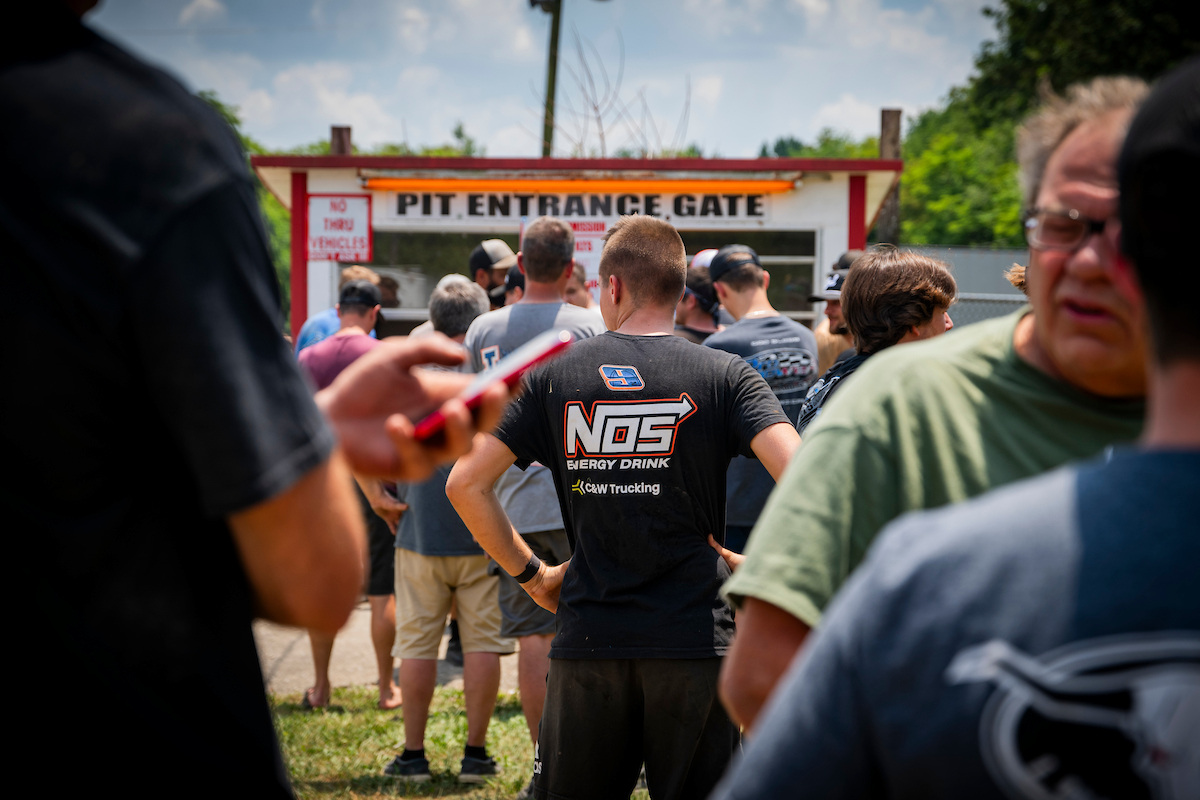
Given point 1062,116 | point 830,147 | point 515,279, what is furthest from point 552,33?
point 830,147

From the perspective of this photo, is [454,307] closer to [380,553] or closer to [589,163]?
[380,553]

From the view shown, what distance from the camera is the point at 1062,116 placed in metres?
1.46

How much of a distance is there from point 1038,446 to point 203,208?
45.3 inches

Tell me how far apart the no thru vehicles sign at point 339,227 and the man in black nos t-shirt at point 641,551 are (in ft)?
25.0

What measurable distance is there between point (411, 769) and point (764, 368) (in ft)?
9.15

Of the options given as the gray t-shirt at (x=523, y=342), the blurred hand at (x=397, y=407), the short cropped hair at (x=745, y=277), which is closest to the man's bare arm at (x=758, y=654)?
the blurred hand at (x=397, y=407)

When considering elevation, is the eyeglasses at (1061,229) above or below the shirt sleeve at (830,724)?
above

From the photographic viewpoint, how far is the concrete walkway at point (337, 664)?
6.88 meters

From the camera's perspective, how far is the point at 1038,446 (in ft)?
4.69

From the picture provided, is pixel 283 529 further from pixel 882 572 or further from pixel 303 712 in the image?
pixel 303 712

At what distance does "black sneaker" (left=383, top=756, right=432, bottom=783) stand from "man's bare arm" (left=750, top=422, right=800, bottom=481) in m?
2.94

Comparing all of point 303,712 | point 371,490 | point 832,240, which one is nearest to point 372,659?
point 303,712

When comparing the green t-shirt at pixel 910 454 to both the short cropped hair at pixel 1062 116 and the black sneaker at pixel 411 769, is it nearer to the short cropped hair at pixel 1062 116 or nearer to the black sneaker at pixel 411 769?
the short cropped hair at pixel 1062 116

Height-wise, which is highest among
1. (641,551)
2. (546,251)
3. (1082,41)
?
(1082,41)
